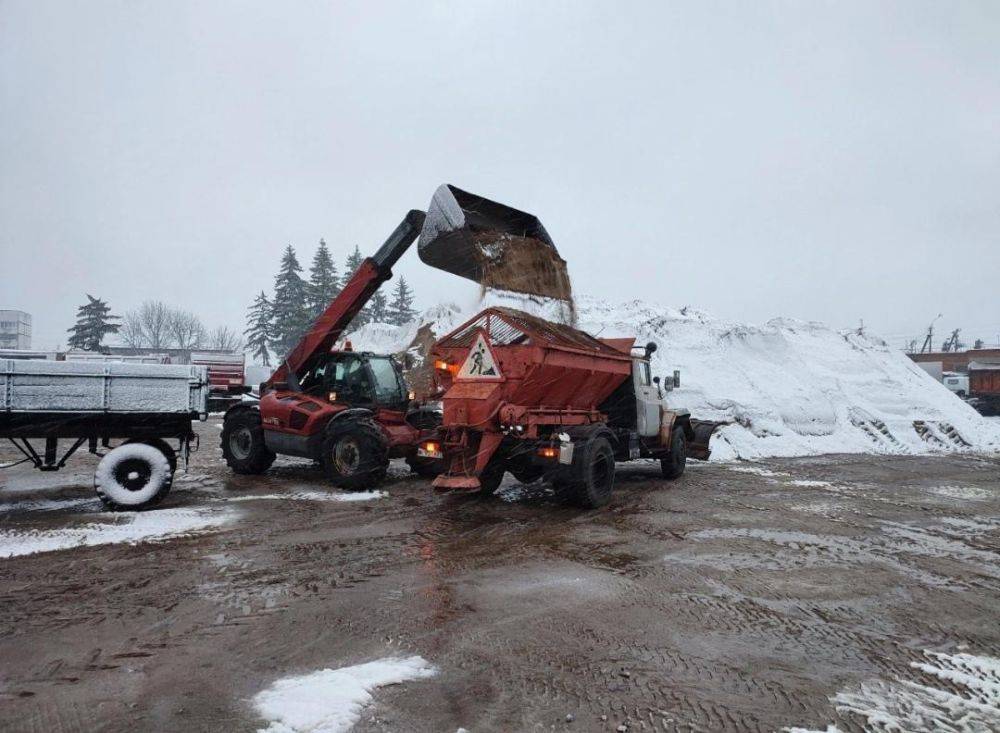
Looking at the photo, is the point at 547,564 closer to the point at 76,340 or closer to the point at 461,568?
the point at 461,568

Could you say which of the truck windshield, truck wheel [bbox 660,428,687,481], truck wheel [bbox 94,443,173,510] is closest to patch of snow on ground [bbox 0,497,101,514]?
truck wheel [bbox 94,443,173,510]

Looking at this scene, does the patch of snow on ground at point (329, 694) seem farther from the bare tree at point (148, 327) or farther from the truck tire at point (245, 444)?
the bare tree at point (148, 327)

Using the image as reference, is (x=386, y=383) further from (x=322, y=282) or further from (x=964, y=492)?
(x=322, y=282)

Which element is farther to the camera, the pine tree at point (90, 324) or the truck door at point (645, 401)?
the pine tree at point (90, 324)

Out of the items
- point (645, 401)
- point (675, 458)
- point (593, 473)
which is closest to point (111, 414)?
point (593, 473)

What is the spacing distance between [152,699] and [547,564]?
11.8 feet

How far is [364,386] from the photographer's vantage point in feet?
35.1

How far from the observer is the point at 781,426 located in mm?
18672

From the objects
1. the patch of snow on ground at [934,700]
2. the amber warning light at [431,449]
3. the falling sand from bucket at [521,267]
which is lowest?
the patch of snow on ground at [934,700]

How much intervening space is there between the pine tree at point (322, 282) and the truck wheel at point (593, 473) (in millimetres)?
39463

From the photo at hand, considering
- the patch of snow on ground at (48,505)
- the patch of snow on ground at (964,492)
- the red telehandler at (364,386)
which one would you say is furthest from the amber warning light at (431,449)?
the patch of snow on ground at (964,492)

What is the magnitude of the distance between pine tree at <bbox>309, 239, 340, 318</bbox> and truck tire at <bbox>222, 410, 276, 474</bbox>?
35146 mm

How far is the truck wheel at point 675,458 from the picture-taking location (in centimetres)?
1198

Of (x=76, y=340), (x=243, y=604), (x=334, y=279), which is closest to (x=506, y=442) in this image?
(x=243, y=604)
